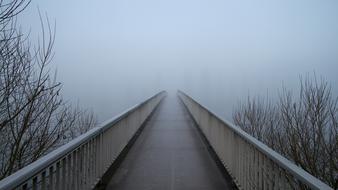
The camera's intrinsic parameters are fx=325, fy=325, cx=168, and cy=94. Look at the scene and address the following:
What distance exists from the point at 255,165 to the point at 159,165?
3.04 m

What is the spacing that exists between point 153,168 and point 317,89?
1115 cm

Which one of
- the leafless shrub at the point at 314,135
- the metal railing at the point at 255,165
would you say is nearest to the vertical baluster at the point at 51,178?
the metal railing at the point at 255,165

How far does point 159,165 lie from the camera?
7430mm

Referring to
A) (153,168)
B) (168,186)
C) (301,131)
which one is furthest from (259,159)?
(301,131)

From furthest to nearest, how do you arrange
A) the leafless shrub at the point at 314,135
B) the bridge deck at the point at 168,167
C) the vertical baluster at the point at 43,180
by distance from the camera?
the leafless shrub at the point at 314,135 < the bridge deck at the point at 168,167 < the vertical baluster at the point at 43,180

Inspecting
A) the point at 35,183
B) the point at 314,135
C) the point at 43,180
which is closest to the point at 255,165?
the point at 43,180

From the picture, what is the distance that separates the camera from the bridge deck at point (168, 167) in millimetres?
6012

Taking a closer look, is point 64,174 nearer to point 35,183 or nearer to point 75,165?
point 75,165

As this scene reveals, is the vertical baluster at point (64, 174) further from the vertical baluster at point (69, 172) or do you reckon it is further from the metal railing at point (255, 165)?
the metal railing at point (255, 165)

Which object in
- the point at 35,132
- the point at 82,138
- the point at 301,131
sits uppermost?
the point at 82,138

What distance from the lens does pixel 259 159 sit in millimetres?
4652

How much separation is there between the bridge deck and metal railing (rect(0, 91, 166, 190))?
0.48 metres

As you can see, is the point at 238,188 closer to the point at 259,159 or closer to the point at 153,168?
the point at 259,159

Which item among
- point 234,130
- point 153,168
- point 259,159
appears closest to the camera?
point 259,159
